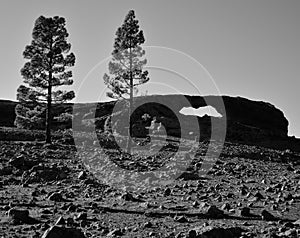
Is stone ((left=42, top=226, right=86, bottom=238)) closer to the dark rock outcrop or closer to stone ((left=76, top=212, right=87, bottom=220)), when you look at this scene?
stone ((left=76, top=212, right=87, bottom=220))

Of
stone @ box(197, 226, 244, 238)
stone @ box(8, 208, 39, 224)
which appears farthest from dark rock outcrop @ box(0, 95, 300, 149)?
stone @ box(197, 226, 244, 238)

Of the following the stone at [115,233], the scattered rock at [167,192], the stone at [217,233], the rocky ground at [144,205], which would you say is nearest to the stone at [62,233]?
the rocky ground at [144,205]

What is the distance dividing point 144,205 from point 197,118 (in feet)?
146

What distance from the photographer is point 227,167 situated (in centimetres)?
2469

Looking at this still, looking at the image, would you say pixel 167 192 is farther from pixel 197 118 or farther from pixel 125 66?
pixel 197 118

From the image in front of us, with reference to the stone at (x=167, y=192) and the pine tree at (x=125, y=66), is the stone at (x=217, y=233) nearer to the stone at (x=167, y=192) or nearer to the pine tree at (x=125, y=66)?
the stone at (x=167, y=192)

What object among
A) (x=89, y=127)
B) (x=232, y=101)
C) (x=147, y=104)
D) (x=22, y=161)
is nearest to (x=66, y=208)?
(x=22, y=161)

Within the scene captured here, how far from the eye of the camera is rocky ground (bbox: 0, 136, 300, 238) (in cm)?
955

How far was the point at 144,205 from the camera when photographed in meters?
12.9

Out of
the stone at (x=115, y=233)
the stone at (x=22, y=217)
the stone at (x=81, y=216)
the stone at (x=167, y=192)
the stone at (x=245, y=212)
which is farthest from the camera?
the stone at (x=167, y=192)

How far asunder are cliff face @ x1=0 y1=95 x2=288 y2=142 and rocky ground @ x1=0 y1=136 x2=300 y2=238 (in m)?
25.3

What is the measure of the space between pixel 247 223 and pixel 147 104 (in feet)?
157

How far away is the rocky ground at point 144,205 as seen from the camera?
376 inches

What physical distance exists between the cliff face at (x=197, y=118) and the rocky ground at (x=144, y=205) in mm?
25328
